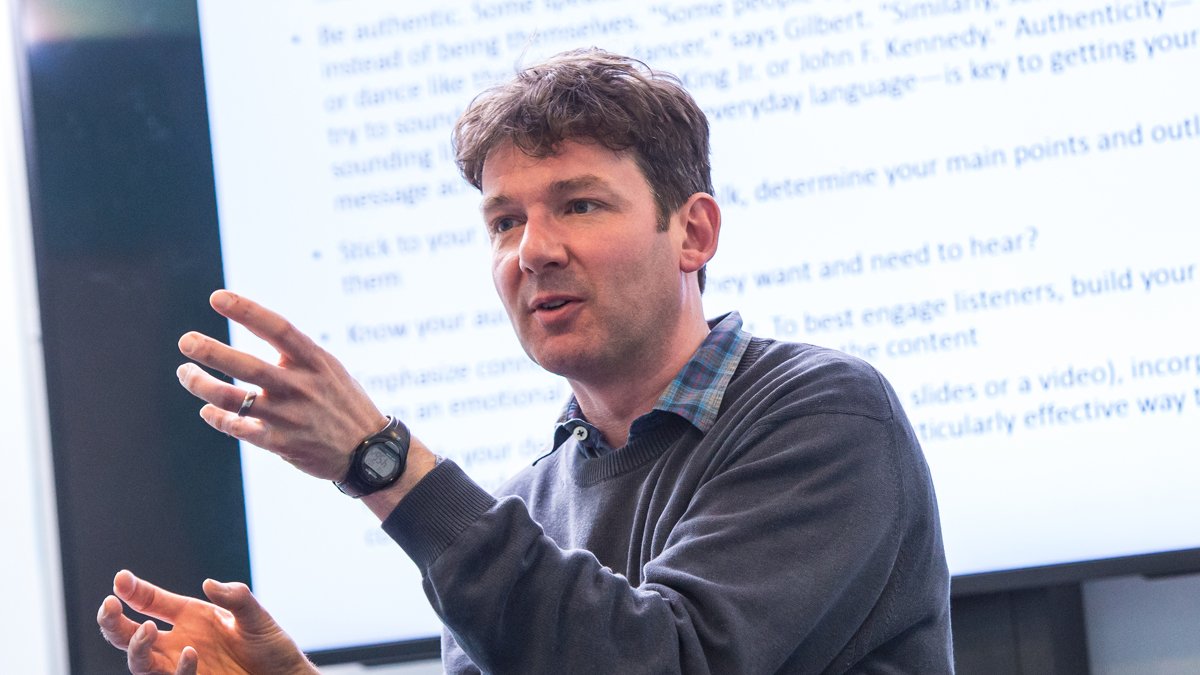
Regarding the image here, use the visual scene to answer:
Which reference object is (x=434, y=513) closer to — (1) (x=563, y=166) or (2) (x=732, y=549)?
(2) (x=732, y=549)

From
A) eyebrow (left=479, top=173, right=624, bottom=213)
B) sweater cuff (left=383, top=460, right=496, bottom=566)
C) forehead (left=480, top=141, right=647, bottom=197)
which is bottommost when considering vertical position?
sweater cuff (left=383, top=460, right=496, bottom=566)

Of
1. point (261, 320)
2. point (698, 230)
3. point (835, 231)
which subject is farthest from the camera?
point (835, 231)

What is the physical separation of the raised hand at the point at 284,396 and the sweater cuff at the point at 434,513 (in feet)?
0.22

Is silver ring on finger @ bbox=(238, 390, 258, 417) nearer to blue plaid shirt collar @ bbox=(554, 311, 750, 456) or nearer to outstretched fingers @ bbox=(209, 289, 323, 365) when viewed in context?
outstretched fingers @ bbox=(209, 289, 323, 365)

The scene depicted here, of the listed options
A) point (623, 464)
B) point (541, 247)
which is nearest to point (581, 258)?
point (541, 247)

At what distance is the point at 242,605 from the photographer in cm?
143

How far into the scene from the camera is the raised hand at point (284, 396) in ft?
3.43

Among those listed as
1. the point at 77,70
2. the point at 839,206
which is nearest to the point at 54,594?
the point at 77,70

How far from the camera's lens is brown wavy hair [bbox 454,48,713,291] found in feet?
4.92

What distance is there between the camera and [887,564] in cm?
126

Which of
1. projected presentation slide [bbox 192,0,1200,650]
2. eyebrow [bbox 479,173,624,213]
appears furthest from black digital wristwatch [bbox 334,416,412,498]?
projected presentation slide [bbox 192,0,1200,650]

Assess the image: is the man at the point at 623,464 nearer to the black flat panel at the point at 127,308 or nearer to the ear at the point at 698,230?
the ear at the point at 698,230

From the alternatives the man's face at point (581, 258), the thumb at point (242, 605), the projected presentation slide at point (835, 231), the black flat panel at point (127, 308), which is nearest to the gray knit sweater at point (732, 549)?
the man's face at point (581, 258)

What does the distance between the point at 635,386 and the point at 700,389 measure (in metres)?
0.12
